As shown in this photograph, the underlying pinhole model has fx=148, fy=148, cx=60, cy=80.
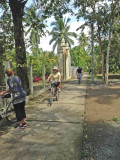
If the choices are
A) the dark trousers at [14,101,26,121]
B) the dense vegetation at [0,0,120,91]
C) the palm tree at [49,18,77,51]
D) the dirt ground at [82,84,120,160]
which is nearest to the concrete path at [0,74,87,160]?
the dirt ground at [82,84,120,160]

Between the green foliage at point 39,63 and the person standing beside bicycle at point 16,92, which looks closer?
the person standing beside bicycle at point 16,92

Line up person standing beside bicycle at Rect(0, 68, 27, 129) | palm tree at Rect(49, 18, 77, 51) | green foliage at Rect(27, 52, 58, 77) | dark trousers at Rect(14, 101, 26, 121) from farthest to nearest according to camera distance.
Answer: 1. palm tree at Rect(49, 18, 77, 51)
2. green foliage at Rect(27, 52, 58, 77)
3. dark trousers at Rect(14, 101, 26, 121)
4. person standing beside bicycle at Rect(0, 68, 27, 129)

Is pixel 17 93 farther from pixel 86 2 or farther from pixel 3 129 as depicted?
pixel 86 2

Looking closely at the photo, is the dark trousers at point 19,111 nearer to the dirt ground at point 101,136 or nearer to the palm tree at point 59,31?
the dirt ground at point 101,136

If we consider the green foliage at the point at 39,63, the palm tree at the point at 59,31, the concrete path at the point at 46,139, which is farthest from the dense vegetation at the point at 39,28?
the palm tree at the point at 59,31

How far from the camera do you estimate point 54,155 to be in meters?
2.75

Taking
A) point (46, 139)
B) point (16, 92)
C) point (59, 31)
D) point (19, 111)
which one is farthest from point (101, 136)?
point (59, 31)

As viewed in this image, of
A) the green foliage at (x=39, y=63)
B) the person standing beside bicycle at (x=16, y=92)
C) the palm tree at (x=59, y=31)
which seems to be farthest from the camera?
the palm tree at (x=59, y=31)

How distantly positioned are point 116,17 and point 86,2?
2.80 meters

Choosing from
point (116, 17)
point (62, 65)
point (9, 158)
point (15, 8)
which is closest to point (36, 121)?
point (9, 158)

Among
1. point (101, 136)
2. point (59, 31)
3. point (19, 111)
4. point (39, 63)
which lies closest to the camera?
point (101, 136)

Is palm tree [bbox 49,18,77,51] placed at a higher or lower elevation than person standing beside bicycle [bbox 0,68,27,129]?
higher

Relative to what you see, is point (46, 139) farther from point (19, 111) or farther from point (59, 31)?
point (59, 31)

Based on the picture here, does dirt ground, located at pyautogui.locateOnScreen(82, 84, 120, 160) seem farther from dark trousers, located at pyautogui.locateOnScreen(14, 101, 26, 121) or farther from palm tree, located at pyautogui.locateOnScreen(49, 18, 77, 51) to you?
palm tree, located at pyautogui.locateOnScreen(49, 18, 77, 51)
